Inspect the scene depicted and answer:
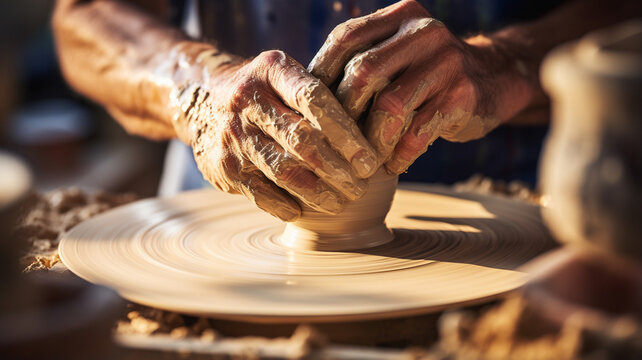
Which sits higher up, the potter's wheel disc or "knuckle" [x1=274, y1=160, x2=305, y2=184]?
"knuckle" [x1=274, y1=160, x2=305, y2=184]

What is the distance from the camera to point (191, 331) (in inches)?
50.4

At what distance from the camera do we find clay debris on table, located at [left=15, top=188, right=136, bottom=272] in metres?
1.67

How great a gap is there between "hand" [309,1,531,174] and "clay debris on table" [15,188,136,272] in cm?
74

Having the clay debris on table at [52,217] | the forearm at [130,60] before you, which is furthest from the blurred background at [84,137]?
the clay debris on table at [52,217]

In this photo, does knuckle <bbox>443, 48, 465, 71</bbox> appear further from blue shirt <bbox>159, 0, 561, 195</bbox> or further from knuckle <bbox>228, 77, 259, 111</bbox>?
blue shirt <bbox>159, 0, 561, 195</bbox>

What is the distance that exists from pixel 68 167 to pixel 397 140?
17.8 feet

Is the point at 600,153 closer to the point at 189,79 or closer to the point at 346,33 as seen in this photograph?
the point at 346,33

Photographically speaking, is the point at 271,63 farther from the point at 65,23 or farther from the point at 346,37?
the point at 65,23

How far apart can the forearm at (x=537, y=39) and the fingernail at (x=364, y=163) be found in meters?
0.65

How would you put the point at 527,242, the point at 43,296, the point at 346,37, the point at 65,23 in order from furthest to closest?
the point at 65,23 → the point at 527,242 → the point at 346,37 → the point at 43,296

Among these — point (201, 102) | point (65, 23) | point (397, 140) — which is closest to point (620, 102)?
point (397, 140)

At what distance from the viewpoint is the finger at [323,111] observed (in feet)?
4.39

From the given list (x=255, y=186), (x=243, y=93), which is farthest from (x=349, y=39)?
(x=255, y=186)

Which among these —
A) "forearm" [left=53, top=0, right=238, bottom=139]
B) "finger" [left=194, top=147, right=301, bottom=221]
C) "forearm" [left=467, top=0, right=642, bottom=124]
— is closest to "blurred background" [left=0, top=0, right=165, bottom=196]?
"forearm" [left=53, top=0, right=238, bottom=139]
